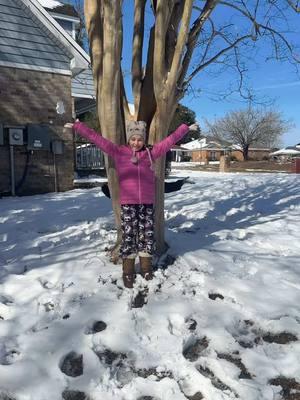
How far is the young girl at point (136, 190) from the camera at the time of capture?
158 inches

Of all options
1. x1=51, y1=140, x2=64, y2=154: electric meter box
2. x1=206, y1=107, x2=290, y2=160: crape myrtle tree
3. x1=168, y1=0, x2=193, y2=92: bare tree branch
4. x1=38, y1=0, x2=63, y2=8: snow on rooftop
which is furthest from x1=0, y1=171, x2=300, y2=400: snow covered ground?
x1=206, y1=107, x2=290, y2=160: crape myrtle tree

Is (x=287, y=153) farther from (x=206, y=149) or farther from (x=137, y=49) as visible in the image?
(x=137, y=49)

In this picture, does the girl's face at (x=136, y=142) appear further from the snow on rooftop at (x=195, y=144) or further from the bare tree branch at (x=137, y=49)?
the snow on rooftop at (x=195, y=144)

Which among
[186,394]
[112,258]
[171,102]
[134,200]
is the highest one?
[171,102]

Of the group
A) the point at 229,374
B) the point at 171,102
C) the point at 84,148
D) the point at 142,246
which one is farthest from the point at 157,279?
the point at 84,148

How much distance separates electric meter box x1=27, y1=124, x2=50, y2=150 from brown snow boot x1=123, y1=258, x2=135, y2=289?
299 inches

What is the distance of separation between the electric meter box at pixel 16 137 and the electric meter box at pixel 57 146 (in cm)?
81

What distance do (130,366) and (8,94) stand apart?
9.27m

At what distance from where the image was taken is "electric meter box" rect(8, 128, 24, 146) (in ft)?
34.6

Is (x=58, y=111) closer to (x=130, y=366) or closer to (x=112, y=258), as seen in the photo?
(x=112, y=258)

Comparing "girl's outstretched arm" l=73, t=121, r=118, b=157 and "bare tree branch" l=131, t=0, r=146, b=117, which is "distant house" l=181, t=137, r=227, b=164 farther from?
"girl's outstretched arm" l=73, t=121, r=118, b=157

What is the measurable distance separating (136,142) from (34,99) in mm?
7754

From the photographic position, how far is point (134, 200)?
404 cm

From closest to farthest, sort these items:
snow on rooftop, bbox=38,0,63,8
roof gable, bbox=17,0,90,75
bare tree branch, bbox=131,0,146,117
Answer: bare tree branch, bbox=131,0,146,117 → roof gable, bbox=17,0,90,75 → snow on rooftop, bbox=38,0,63,8
